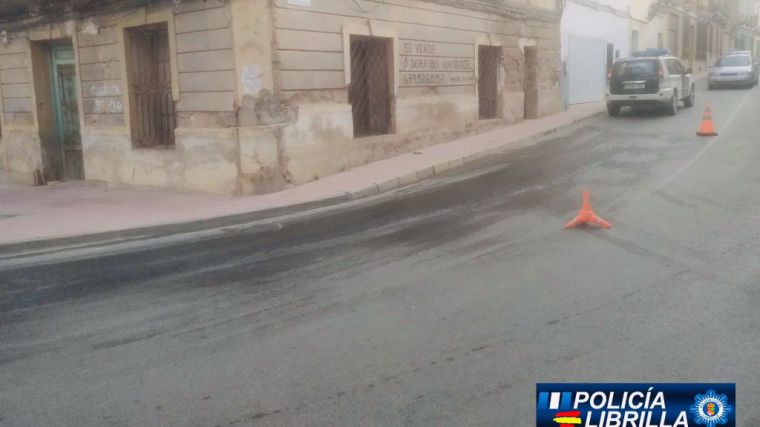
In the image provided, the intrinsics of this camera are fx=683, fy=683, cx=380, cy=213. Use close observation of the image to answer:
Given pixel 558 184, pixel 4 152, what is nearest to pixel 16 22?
pixel 4 152

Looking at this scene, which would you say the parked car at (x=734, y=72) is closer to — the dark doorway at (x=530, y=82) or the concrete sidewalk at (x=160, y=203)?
the dark doorway at (x=530, y=82)

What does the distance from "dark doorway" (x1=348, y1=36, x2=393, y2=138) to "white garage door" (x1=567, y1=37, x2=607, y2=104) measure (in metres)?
12.8

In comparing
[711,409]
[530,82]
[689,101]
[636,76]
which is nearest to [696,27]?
[689,101]

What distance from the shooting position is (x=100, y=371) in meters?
4.54

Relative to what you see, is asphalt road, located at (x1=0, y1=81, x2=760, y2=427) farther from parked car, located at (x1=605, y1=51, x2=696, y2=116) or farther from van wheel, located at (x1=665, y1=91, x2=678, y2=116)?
van wheel, located at (x1=665, y1=91, x2=678, y2=116)

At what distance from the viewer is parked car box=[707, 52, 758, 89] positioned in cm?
3052

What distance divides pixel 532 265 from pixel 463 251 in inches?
Answer: 35.7

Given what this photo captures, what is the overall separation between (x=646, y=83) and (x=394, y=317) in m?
17.7

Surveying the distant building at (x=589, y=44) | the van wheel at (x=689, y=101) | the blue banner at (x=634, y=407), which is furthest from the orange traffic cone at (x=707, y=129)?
the blue banner at (x=634, y=407)

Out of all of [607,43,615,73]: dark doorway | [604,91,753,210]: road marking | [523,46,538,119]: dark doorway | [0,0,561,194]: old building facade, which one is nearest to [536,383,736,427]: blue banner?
[604,91,753,210]: road marking

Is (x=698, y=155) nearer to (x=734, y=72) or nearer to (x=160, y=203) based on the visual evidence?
(x=160, y=203)

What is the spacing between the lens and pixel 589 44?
2797 cm

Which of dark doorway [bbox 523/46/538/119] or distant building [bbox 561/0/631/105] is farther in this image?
distant building [bbox 561/0/631/105]

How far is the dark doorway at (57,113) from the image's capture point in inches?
632
